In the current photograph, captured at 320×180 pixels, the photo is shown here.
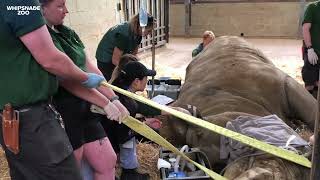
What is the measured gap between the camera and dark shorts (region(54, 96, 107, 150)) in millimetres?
2832

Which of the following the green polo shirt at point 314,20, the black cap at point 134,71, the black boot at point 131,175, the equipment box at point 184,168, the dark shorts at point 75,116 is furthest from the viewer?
the green polo shirt at point 314,20

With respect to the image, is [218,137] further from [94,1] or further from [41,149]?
[94,1]

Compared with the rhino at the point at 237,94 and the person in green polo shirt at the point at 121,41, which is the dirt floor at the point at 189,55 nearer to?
the rhino at the point at 237,94

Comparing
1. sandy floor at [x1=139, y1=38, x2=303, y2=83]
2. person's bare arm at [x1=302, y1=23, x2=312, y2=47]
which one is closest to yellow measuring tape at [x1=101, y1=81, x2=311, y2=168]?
person's bare arm at [x1=302, y1=23, x2=312, y2=47]

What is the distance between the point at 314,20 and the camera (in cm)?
607

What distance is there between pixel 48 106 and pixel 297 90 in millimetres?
3366

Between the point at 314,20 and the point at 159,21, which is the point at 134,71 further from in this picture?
the point at 159,21

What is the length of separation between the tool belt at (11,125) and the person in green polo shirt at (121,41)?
3008 mm

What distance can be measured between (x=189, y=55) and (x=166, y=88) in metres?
6.58

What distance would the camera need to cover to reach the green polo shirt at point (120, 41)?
532 cm

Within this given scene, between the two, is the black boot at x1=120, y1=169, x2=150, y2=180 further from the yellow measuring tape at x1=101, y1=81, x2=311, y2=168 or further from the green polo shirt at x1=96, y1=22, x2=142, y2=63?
the green polo shirt at x1=96, y1=22, x2=142, y2=63

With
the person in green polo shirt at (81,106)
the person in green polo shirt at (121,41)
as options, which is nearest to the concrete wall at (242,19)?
the person in green polo shirt at (121,41)

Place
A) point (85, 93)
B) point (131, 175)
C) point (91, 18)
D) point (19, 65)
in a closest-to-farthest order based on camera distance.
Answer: point (19, 65) → point (85, 93) → point (131, 175) → point (91, 18)

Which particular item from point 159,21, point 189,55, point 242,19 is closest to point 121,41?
point 189,55
